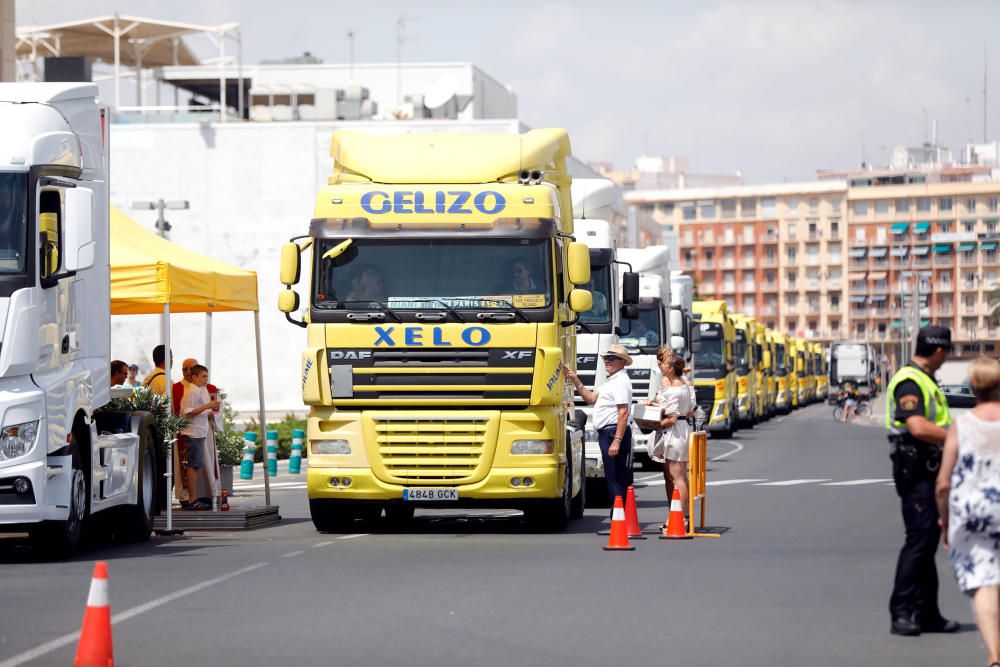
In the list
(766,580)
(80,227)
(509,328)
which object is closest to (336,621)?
(766,580)

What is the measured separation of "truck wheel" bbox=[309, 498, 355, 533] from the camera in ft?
60.9

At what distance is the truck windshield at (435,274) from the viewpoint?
17.8 meters

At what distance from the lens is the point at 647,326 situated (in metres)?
32.5

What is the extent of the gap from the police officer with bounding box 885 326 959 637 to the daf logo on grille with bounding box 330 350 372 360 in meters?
7.74

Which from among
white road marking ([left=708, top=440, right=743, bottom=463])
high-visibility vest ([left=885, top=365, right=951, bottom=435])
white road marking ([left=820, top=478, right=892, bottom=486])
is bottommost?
white road marking ([left=708, top=440, right=743, bottom=463])

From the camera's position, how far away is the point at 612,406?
739 inches

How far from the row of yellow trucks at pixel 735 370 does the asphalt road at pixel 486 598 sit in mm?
29812

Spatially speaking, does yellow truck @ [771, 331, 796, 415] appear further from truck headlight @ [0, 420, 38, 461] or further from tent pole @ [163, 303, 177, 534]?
truck headlight @ [0, 420, 38, 461]

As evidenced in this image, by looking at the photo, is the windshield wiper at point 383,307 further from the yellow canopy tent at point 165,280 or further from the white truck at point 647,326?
the white truck at point 647,326

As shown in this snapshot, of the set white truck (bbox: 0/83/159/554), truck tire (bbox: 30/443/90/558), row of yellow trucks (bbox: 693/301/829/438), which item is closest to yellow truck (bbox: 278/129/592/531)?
white truck (bbox: 0/83/159/554)

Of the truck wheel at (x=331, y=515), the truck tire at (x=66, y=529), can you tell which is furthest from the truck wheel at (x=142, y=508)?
the truck tire at (x=66, y=529)

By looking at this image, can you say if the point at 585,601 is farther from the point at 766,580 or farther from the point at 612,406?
the point at 612,406

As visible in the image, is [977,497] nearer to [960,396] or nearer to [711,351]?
[711,351]

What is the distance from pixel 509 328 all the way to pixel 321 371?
5.90ft
